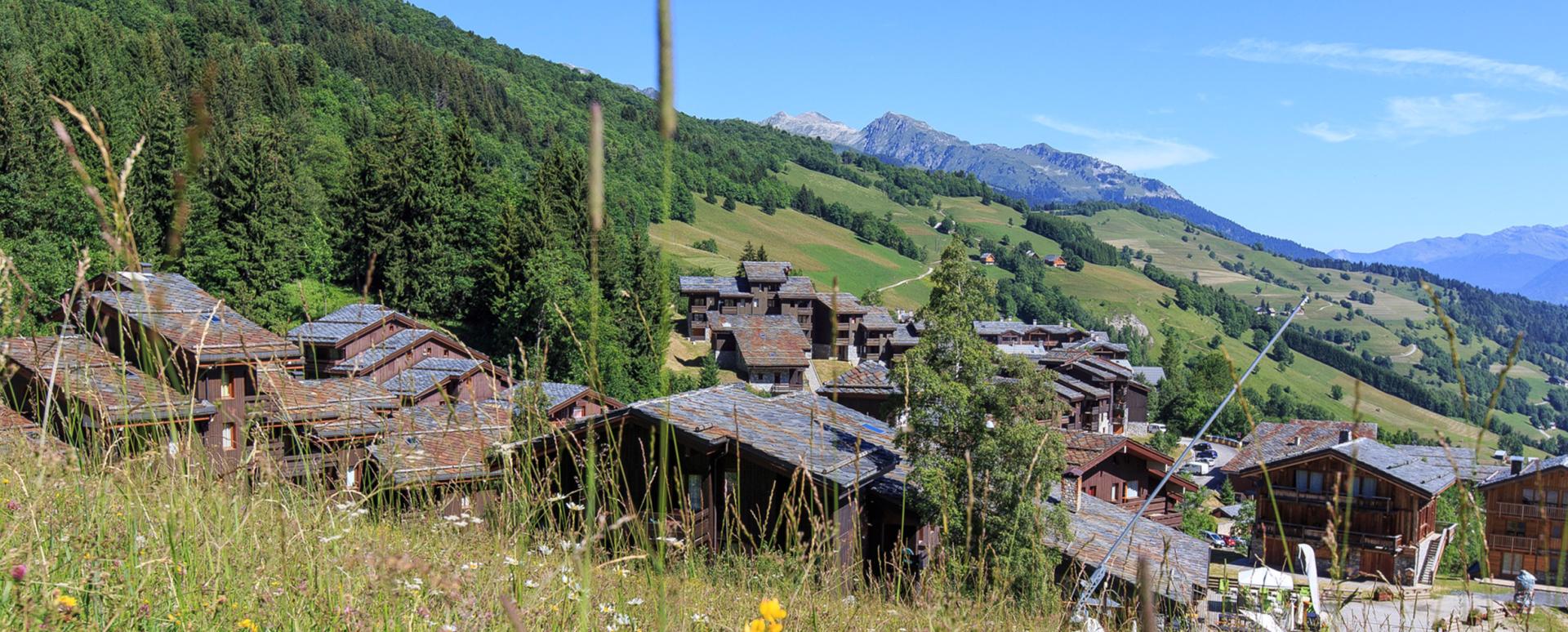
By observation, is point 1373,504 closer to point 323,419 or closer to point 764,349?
point 764,349

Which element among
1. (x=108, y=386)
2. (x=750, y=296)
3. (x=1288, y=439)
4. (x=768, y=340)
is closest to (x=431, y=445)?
(x=108, y=386)

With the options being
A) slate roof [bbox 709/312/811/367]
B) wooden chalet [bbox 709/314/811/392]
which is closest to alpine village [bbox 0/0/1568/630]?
wooden chalet [bbox 709/314/811/392]

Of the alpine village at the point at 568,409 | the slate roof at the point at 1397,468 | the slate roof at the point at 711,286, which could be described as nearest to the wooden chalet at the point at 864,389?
the alpine village at the point at 568,409

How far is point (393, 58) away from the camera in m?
93.5

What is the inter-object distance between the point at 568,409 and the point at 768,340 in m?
32.7

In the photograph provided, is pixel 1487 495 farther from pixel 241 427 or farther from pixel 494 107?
pixel 494 107

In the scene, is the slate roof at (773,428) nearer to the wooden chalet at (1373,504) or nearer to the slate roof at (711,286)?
the wooden chalet at (1373,504)

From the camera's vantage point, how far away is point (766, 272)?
72.5 m

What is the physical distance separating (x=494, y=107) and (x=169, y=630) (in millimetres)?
97758

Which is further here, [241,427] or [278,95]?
[278,95]

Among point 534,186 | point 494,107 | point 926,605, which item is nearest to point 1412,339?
point 494,107

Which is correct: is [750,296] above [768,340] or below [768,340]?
above

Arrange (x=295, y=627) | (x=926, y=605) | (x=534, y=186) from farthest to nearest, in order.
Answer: (x=534, y=186) < (x=926, y=605) < (x=295, y=627)

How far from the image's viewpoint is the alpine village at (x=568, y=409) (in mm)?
2266
